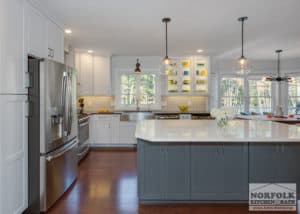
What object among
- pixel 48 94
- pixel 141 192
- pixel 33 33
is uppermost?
pixel 33 33

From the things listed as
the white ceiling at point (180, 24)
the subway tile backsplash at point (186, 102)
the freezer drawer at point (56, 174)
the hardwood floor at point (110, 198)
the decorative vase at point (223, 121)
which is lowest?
the hardwood floor at point (110, 198)

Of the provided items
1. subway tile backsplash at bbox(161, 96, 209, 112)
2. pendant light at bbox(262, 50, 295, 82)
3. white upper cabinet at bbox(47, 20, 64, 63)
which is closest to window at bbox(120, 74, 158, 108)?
subway tile backsplash at bbox(161, 96, 209, 112)

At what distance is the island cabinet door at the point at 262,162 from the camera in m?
2.71

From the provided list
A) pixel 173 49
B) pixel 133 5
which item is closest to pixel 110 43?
pixel 173 49

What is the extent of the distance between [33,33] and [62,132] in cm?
125

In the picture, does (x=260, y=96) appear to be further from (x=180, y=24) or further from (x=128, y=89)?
(x=180, y=24)

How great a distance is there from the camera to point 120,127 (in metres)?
5.85

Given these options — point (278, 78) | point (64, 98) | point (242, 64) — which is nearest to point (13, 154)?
point (64, 98)

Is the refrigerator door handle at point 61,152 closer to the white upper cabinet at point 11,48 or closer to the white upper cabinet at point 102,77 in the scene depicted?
the white upper cabinet at point 11,48

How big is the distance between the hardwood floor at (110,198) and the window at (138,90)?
2236 mm

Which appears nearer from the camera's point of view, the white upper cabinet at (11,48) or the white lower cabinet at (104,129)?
the white upper cabinet at (11,48)

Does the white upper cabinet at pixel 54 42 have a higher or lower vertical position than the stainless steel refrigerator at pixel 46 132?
higher

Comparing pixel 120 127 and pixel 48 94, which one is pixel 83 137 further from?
pixel 48 94

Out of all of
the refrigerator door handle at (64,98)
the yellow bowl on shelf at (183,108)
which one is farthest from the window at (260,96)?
the refrigerator door handle at (64,98)
